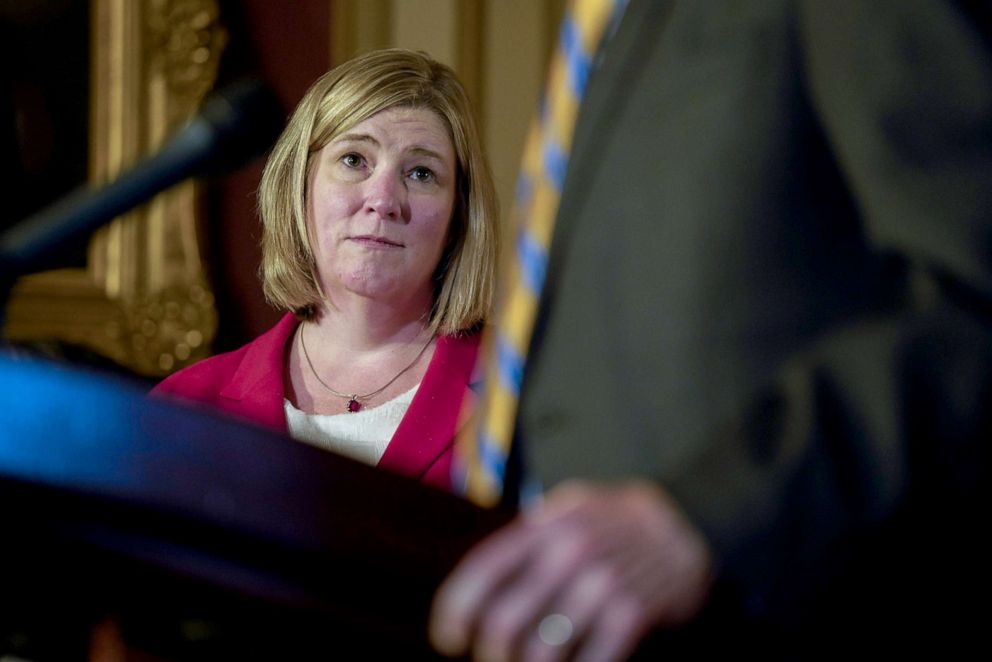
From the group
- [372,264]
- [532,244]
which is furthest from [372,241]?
[532,244]

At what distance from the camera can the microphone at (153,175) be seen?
587mm

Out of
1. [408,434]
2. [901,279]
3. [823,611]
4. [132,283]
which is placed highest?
[901,279]

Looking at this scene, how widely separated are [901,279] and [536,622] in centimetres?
23

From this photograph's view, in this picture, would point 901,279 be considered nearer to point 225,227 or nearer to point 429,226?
point 429,226

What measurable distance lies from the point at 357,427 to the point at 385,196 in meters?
0.30

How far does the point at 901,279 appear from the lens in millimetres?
500

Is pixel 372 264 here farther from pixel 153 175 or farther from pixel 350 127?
pixel 153 175

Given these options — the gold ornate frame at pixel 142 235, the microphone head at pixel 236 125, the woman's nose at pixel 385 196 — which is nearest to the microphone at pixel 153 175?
the microphone head at pixel 236 125

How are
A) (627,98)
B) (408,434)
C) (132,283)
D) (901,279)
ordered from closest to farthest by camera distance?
1. (901,279)
2. (627,98)
3. (408,434)
4. (132,283)

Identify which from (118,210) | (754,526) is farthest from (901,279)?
(118,210)

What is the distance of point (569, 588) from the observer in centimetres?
40

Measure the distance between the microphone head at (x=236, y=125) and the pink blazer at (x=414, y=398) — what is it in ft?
2.41

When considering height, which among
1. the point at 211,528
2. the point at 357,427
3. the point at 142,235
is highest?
the point at 211,528

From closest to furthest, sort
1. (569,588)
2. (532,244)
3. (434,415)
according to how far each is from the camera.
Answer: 1. (569,588)
2. (532,244)
3. (434,415)
